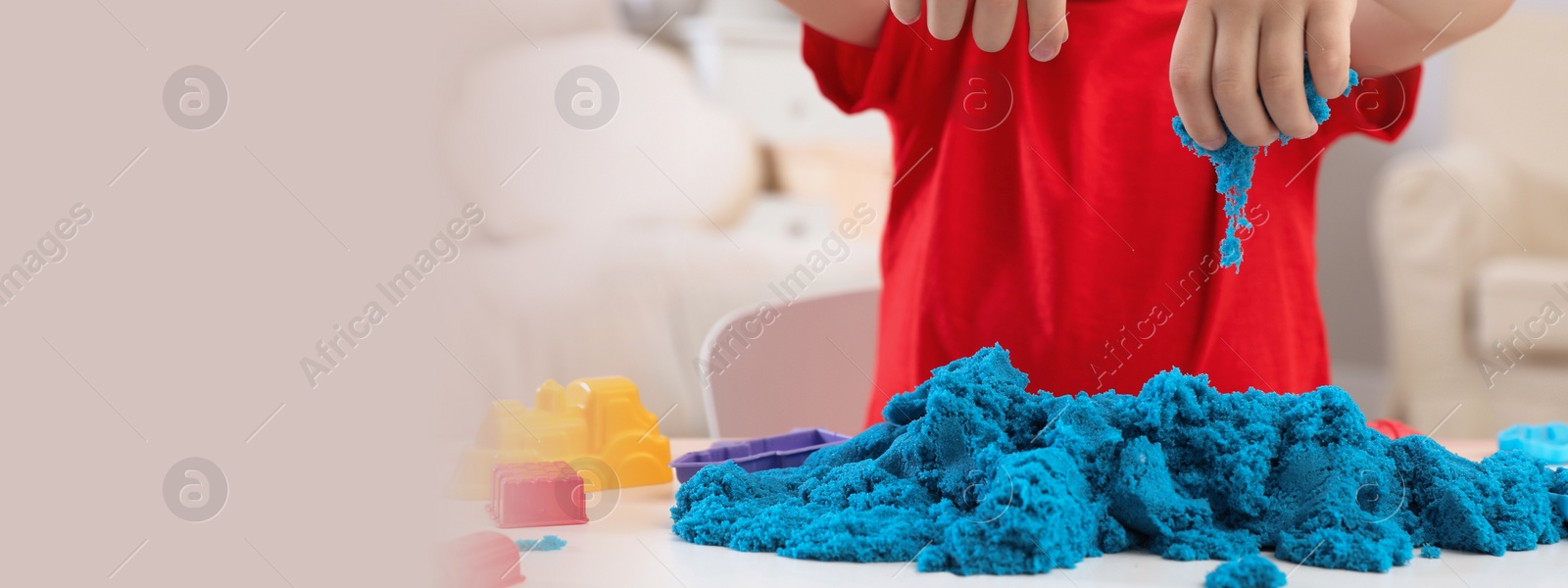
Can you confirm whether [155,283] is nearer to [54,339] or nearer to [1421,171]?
[54,339]

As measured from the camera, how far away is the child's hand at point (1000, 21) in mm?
533

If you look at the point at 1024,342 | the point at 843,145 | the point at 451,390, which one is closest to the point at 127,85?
the point at 451,390

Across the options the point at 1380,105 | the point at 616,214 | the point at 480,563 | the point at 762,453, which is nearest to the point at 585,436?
the point at 762,453

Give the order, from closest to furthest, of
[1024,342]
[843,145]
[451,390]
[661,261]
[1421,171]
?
[451,390], [1024,342], [661,261], [1421,171], [843,145]

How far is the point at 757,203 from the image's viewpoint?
2818 mm

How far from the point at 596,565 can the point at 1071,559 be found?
0.61 ft

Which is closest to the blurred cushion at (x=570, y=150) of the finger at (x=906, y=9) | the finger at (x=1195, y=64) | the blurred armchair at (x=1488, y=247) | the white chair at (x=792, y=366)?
the white chair at (x=792, y=366)

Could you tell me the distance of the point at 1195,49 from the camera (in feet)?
1.59

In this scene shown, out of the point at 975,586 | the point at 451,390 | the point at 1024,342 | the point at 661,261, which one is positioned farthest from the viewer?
the point at 661,261

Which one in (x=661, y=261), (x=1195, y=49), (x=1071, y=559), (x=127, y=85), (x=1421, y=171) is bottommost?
(x=1421, y=171)

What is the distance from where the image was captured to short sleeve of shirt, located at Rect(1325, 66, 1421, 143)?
2.54 ft

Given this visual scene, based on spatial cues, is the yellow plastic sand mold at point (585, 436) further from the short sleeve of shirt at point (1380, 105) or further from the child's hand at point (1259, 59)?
the short sleeve of shirt at point (1380, 105)

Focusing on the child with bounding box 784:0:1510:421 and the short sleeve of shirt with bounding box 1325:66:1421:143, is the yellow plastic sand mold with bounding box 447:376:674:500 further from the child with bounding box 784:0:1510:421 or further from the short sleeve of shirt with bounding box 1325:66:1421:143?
the short sleeve of shirt with bounding box 1325:66:1421:143

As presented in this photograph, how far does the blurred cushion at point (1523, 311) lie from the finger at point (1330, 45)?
185 centimetres
